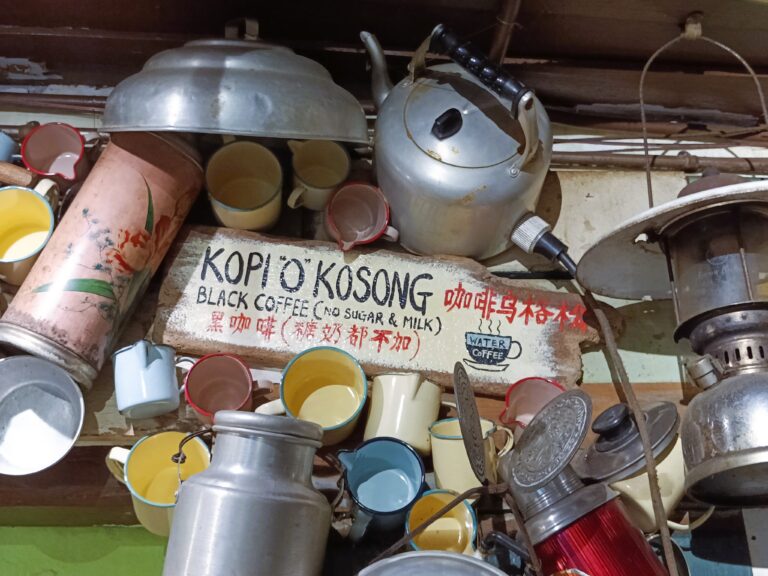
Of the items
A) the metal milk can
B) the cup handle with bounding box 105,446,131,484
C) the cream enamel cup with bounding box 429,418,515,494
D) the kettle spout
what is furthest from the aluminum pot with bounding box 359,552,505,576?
the kettle spout

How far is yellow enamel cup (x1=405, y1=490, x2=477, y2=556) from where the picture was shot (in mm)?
1067

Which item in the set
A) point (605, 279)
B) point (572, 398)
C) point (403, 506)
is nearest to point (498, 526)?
point (403, 506)

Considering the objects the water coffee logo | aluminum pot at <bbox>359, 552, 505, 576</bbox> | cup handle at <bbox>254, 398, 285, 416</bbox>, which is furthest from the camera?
the water coffee logo

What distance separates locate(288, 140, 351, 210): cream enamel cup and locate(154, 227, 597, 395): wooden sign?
0.09 meters

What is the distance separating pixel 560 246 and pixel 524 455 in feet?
1.45

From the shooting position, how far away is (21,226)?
4.23 feet

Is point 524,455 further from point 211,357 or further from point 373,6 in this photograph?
point 373,6

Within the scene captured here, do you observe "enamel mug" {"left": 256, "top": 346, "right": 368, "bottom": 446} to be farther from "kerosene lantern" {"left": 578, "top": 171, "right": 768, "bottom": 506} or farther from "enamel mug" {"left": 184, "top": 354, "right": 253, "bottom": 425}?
"kerosene lantern" {"left": 578, "top": 171, "right": 768, "bottom": 506}

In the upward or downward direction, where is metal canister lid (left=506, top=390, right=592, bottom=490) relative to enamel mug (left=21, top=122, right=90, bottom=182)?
downward

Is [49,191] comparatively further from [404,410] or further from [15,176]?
[404,410]

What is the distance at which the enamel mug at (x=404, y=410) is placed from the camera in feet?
3.79

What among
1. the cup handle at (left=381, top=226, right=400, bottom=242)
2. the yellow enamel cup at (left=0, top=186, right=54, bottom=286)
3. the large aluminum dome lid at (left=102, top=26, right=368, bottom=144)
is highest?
the large aluminum dome lid at (left=102, top=26, right=368, bottom=144)

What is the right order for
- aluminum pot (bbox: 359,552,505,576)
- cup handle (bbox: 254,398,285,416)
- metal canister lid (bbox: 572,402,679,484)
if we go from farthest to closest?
cup handle (bbox: 254,398,285,416) → metal canister lid (bbox: 572,402,679,484) → aluminum pot (bbox: 359,552,505,576)

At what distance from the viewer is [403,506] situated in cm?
104
